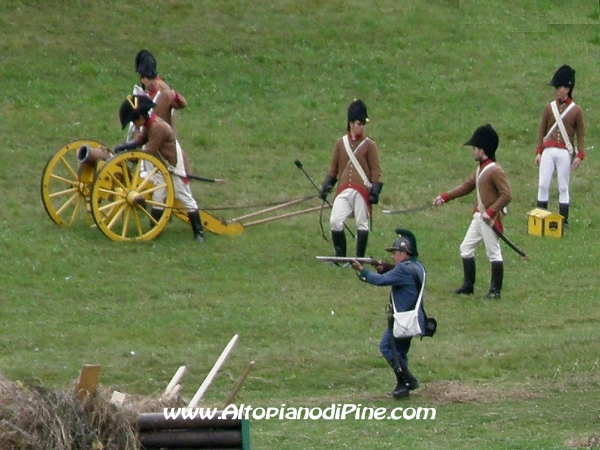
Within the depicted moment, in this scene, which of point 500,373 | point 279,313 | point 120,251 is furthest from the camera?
point 120,251

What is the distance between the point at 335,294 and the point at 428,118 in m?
8.25

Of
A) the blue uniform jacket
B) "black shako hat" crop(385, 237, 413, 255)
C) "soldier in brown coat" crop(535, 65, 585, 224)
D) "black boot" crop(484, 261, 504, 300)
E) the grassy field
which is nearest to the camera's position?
the blue uniform jacket

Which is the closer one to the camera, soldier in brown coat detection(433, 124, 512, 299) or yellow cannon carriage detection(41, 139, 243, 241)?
soldier in brown coat detection(433, 124, 512, 299)

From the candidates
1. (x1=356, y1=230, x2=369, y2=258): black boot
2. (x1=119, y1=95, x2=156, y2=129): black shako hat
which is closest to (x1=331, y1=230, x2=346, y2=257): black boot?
(x1=356, y1=230, x2=369, y2=258): black boot

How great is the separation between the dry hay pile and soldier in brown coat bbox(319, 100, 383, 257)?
793 centimetres

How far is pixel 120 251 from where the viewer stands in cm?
1586

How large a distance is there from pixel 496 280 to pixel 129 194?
4.47 m

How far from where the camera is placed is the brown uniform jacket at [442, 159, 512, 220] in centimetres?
1462

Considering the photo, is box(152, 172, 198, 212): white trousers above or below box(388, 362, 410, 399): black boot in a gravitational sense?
above

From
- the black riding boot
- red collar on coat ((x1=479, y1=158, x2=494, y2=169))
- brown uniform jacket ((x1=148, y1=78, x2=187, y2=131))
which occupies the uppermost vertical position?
brown uniform jacket ((x1=148, y1=78, x2=187, y2=131))

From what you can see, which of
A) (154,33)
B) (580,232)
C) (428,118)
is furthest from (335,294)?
(154,33)

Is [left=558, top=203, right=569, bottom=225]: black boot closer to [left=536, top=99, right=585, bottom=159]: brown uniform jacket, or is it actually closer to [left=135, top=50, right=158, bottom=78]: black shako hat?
[left=536, top=99, right=585, bottom=159]: brown uniform jacket

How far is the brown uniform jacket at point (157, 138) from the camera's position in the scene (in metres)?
16.0

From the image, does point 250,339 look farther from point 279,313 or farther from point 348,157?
point 348,157
